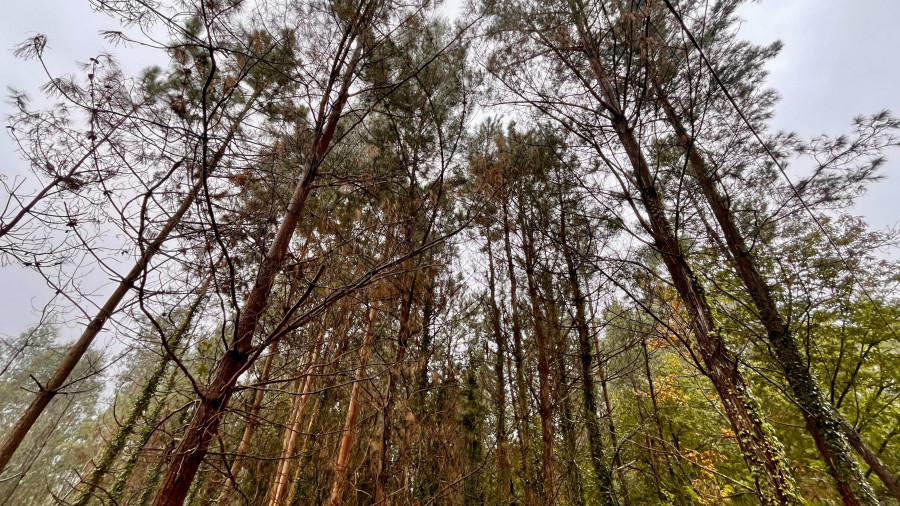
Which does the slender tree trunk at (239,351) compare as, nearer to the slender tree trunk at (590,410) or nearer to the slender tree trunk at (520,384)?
the slender tree trunk at (590,410)

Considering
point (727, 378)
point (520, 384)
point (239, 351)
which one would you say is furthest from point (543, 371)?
point (239, 351)

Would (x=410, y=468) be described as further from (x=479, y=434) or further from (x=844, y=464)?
(x=844, y=464)

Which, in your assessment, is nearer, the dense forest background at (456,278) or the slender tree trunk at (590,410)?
the dense forest background at (456,278)

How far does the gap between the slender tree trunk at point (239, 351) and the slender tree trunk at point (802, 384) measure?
7.96ft

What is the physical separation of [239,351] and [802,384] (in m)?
5.94

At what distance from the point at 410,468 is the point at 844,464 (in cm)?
453

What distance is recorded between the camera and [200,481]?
643cm

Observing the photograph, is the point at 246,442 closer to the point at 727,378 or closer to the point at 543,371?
the point at 543,371

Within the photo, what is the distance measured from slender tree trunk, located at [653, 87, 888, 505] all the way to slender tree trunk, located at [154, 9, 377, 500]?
243cm

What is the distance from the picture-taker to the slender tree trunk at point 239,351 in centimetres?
142

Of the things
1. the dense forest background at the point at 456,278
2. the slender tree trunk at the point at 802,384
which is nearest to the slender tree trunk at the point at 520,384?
the dense forest background at the point at 456,278

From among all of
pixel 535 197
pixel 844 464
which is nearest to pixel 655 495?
pixel 844 464

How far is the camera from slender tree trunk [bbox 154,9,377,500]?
1424 mm

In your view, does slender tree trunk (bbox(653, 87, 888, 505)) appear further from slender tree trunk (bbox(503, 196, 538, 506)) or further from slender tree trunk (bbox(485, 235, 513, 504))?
slender tree trunk (bbox(485, 235, 513, 504))
